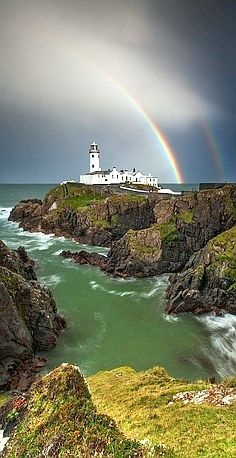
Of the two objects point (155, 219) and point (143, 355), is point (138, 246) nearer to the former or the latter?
point (155, 219)

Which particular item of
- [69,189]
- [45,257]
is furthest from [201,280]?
[69,189]

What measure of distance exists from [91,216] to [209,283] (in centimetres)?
4590

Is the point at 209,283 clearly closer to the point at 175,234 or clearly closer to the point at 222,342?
the point at 222,342

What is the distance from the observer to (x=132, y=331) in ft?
124

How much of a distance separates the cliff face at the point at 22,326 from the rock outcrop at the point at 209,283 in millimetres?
15004

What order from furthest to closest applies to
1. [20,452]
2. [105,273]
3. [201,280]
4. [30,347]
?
[105,273] < [201,280] < [30,347] < [20,452]

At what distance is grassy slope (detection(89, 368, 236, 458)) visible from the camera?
1049cm

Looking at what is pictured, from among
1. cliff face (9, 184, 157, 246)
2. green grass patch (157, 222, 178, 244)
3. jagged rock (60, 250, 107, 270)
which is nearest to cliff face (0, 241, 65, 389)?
jagged rock (60, 250, 107, 270)

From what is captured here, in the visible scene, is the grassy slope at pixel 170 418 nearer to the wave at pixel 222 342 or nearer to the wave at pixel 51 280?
the wave at pixel 222 342

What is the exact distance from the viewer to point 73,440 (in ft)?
35.1

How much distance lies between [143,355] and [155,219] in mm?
50305

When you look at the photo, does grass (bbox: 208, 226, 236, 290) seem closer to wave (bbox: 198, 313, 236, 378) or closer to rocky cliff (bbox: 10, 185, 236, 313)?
rocky cliff (bbox: 10, 185, 236, 313)

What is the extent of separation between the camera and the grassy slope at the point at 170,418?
1049 centimetres

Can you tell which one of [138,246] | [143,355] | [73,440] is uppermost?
[73,440]
